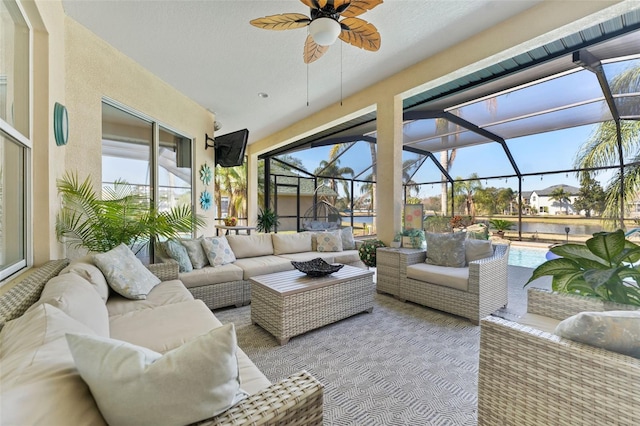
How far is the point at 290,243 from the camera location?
4.45m

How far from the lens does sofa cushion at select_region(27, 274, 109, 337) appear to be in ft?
4.09

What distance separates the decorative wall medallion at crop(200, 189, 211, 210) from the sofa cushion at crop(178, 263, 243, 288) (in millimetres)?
2208

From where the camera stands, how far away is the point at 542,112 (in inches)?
193

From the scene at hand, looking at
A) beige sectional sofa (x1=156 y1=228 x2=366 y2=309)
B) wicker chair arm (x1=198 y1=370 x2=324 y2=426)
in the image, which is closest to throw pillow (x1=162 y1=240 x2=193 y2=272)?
beige sectional sofa (x1=156 y1=228 x2=366 y2=309)

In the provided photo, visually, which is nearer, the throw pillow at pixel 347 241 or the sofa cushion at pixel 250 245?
the sofa cushion at pixel 250 245

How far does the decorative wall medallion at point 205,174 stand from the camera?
5207mm

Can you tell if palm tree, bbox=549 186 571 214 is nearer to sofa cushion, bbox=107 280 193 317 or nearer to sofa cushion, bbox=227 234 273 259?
sofa cushion, bbox=227 234 273 259

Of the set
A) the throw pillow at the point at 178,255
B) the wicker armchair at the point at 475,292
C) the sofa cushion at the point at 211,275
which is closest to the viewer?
the wicker armchair at the point at 475,292

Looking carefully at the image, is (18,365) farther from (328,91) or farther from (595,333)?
(328,91)

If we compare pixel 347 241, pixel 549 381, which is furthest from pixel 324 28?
pixel 347 241

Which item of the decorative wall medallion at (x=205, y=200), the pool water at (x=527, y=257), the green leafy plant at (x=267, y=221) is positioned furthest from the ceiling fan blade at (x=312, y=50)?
the green leafy plant at (x=267, y=221)

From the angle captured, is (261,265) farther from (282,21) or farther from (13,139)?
(282,21)

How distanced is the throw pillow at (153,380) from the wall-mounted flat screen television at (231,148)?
193 inches

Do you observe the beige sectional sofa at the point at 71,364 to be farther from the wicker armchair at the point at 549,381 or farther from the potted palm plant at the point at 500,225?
the potted palm plant at the point at 500,225
